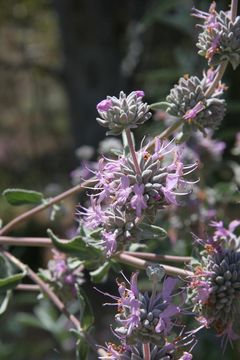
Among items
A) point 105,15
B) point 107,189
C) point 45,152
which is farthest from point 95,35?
point 45,152

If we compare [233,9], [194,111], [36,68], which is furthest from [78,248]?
[36,68]

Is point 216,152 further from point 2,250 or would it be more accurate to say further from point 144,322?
point 144,322

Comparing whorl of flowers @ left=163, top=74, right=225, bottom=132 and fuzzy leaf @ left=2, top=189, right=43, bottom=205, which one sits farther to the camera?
fuzzy leaf @ left=2, top=189, right=43, bottom=205

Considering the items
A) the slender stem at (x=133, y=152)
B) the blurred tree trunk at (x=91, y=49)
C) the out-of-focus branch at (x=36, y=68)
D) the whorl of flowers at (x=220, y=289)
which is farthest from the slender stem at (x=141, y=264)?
the out-of-focus branch at (x=36, y=68)

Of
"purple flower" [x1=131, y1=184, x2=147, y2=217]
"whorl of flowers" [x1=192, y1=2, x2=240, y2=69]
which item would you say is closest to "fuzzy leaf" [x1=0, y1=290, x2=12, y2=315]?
"purple flower" [x1=131, y1=184, x2=147, y2=217]

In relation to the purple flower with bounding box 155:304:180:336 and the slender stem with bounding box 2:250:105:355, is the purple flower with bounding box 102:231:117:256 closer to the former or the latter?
the purple flower with bounding box 155:304:180:336

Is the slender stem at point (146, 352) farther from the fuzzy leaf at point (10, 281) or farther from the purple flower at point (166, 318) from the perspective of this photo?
the fuzzy leaf at point (10, 281)
